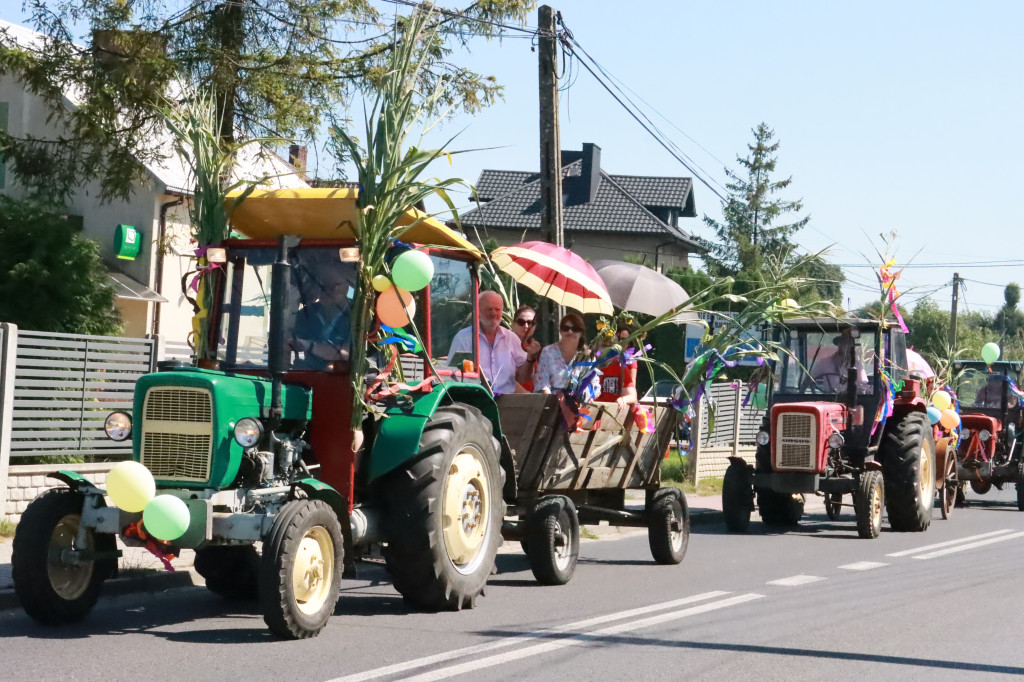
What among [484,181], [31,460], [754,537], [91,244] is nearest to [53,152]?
[91,244]

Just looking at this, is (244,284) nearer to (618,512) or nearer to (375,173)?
(375,173)

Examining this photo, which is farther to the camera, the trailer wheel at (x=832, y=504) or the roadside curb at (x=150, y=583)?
the trailer wheel at (x=832, y=504)

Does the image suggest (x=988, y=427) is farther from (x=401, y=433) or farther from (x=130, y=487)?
(x=130, y=487)

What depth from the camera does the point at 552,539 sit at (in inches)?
391

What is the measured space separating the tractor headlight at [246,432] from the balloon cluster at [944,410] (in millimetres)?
13117

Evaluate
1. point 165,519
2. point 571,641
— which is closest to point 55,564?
point 165,519

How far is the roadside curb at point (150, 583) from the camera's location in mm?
8836

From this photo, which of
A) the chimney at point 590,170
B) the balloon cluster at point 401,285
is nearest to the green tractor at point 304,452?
the balloon cluster at point 401,285

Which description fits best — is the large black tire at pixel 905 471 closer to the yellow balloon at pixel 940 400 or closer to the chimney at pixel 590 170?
the yellow balloon at pixel 940 400

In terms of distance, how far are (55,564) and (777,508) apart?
10809 mm

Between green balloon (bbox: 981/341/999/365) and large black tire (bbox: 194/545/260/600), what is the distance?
50.8 ft

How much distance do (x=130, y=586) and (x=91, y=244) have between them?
41.1 feet

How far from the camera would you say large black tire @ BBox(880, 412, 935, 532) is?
50.9 feet

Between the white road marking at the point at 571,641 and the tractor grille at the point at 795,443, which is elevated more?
the tractor grille at the point at 795,443
